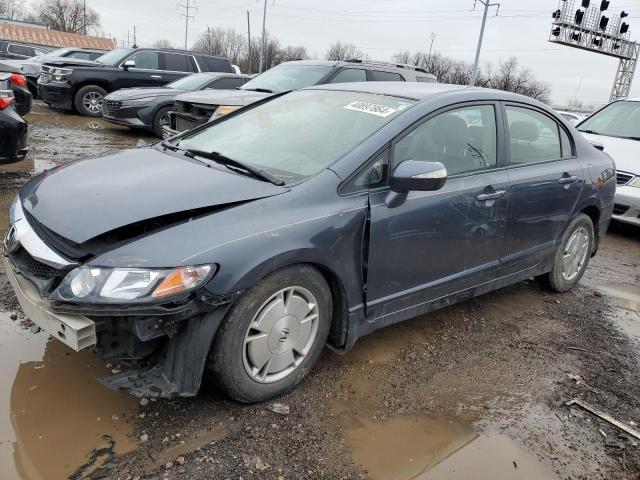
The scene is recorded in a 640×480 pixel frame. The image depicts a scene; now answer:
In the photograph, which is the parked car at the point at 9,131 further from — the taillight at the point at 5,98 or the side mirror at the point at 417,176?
the side mirror at the point at 417,176

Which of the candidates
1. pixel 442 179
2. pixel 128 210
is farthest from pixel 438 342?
pixel 128 210

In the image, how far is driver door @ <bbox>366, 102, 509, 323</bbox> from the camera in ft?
9.41

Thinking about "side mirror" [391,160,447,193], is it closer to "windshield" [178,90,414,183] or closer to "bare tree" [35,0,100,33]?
"windshield" [178,90,414,183]

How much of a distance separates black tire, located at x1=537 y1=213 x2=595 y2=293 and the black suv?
10949 mm

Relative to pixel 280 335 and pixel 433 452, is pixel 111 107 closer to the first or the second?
pixel 280 335

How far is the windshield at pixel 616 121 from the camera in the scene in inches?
300

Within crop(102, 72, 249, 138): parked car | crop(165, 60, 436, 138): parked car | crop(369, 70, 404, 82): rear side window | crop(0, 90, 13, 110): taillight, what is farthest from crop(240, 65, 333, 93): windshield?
crop(0, 90, 13, 110): taillight

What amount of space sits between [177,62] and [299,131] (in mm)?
11161

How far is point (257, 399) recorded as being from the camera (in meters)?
2.57

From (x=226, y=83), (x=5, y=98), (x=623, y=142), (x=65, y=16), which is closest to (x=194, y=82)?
(x=226, y=83)

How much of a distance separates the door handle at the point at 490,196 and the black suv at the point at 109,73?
11.2 meters

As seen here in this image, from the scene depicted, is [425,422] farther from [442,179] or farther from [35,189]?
[35,189]

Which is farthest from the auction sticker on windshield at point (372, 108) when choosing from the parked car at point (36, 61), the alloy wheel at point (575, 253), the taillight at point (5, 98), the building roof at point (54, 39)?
the building roof at point (54, 39)

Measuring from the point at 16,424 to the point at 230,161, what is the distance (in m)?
1.65
